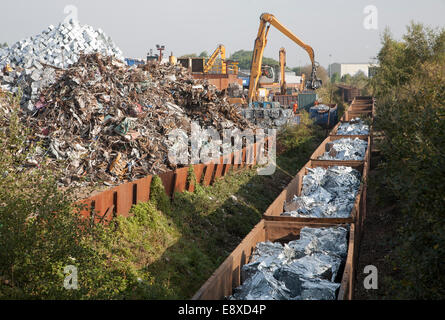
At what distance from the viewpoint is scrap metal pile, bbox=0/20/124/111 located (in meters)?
14.6

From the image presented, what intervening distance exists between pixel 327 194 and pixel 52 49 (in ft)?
39.2

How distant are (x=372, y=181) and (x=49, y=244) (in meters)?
4.55

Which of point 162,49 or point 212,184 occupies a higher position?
point 162,49

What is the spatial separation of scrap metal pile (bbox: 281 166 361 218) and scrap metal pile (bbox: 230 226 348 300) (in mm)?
1291

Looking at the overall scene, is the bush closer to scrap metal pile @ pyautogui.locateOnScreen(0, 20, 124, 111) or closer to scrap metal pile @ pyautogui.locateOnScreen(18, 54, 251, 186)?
scrap metal pile @ pyautogui.locateOnScreen(18, 54, 251, 186)

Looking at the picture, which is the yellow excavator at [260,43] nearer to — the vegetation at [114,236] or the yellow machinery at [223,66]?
the yellow machinery at [223,66]

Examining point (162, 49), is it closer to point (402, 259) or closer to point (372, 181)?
point (372, 181)

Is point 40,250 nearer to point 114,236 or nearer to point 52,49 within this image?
point 114,236

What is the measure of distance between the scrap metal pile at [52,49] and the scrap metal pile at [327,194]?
8871 mm

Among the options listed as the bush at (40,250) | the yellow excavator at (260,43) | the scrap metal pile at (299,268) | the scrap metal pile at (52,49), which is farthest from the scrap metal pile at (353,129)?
the bush at (40,250)

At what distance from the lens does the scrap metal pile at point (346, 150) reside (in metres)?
13.2

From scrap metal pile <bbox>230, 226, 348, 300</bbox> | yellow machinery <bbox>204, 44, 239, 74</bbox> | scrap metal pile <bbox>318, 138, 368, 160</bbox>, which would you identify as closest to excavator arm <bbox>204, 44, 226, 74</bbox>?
yellow machinery <bbox>204, 44, 239, 74</bbox>
